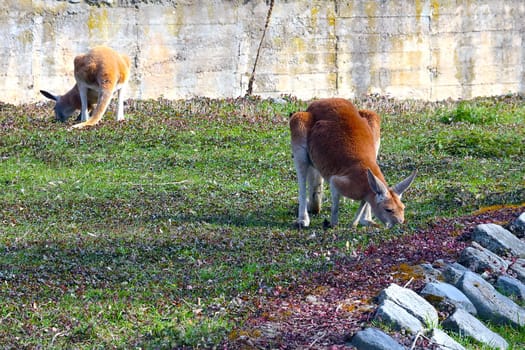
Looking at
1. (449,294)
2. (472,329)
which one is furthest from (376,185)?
(472,329)

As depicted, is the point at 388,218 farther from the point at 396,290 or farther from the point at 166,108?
the point at 166,108

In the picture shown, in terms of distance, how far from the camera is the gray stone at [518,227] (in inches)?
312

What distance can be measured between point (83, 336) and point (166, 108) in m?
9.57

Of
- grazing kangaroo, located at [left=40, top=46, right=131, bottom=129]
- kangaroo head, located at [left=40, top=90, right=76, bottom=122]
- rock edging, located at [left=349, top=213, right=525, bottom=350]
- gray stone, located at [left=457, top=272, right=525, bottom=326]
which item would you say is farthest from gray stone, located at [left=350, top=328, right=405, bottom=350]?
kangaroo head, located at [left=40, top=90, right=76, bottom=122]

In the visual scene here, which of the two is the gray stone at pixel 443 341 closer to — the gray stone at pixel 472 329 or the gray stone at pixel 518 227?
the gray stone at pixel 472 329

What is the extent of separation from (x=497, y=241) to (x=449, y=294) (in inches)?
61.2

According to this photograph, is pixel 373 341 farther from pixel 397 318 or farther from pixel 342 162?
pixel 342 162

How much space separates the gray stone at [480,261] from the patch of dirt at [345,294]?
173mm

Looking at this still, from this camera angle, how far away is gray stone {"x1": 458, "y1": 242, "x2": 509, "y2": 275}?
6809 millimetres

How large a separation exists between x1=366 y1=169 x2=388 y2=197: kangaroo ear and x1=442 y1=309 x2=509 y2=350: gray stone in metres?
2.63

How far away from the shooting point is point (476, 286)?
20.4 feet

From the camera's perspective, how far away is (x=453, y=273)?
6.48 m

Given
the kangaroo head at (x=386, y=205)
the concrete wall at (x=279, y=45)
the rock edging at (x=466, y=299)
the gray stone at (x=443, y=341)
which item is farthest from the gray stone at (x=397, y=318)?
the concrete wall at (x=279, y=45)

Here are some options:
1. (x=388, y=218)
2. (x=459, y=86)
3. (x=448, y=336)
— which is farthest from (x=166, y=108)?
(x=448, y=336)
